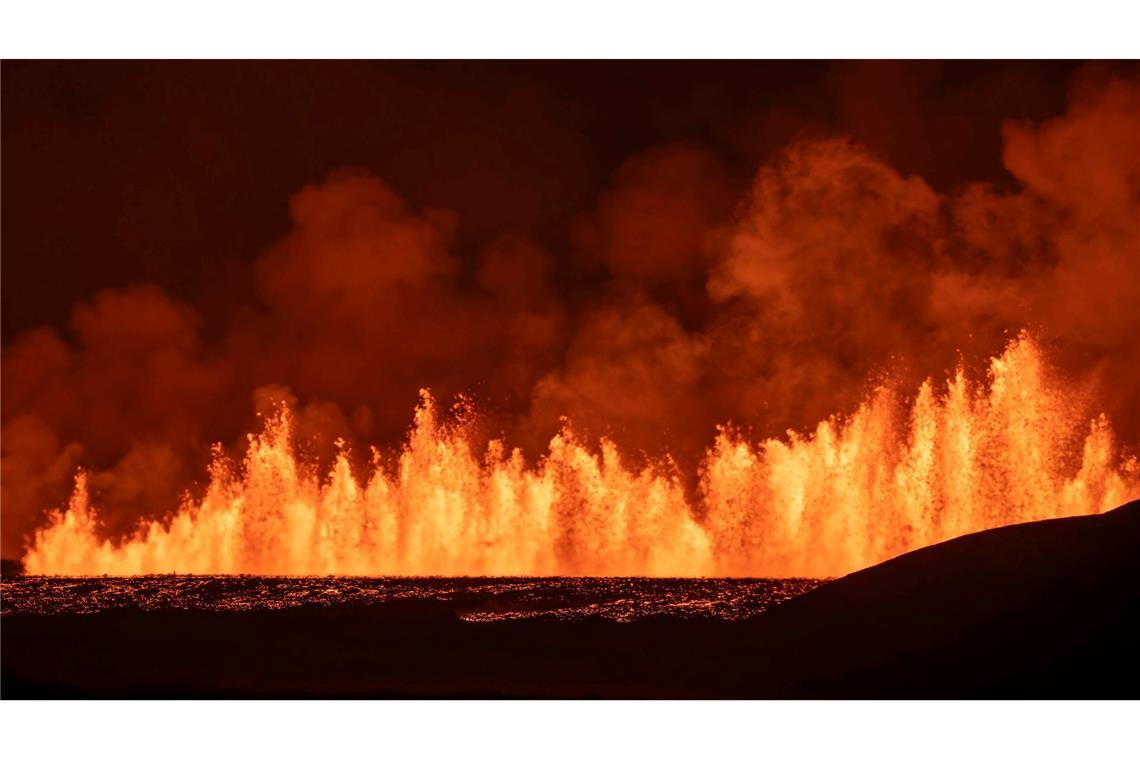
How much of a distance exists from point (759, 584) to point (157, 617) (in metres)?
36.3

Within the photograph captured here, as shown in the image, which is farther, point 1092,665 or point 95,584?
point 95,584

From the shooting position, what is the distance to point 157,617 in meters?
49.5

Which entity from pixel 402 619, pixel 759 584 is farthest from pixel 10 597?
pixel 759 584

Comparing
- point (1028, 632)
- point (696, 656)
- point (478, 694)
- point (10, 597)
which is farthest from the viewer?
point (10, 597)

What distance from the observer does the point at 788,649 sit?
3372 centimetres

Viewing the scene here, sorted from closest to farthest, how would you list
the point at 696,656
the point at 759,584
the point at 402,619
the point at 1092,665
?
the point at 1092,665 → the point at 696,656 → the point at 402,619 → the point at 759,584

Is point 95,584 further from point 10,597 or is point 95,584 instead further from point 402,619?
point 402,619

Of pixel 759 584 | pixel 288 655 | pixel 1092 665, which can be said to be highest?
pixel 759 584

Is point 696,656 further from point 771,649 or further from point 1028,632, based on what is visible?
point 1028,632

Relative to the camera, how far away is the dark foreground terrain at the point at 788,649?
29266mm

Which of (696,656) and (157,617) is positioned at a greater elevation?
(157,617)

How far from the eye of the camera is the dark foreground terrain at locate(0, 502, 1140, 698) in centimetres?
2927

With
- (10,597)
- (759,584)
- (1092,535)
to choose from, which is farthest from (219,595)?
(1092,535)

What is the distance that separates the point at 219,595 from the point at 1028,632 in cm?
4951
